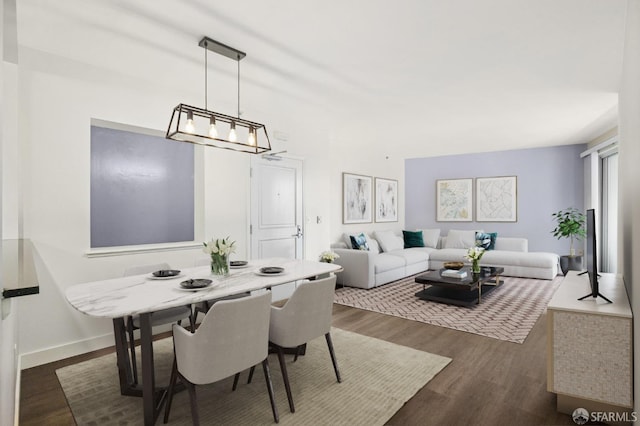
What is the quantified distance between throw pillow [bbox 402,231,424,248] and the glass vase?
5.52 m

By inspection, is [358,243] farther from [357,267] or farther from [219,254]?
[219,254]

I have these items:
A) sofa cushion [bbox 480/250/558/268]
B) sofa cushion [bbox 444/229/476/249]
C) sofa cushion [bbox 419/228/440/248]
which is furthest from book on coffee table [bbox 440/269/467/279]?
sofa cushion [bbox 419/228/440/248]

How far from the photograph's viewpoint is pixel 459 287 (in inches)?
171

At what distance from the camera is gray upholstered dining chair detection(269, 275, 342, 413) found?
2.19 meters

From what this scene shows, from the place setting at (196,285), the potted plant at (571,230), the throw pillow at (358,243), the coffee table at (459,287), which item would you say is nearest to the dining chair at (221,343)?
the place setting at (196,285)

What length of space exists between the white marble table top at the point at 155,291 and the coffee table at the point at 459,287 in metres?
2.14

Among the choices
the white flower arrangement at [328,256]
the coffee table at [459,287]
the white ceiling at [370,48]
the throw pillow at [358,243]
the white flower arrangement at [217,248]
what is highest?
the white ceiling at [370,48]

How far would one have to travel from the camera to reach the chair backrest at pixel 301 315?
2201 millimetres

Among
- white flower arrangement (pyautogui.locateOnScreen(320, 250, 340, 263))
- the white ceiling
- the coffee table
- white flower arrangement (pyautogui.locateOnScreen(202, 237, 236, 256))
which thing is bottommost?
the coffee table

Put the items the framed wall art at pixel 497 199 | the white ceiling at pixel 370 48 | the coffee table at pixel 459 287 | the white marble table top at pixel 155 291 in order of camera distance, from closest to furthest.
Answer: the white marble table top at pixel 155 291 → the white ceiling at pixel 370 48 → the coffee table at pixel 459 287 → the framed wall art at pixel 497 199

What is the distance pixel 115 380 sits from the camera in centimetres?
257

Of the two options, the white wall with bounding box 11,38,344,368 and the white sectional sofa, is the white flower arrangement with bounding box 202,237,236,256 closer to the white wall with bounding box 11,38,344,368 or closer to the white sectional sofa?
the white wall with bounding box 11,38,344,368

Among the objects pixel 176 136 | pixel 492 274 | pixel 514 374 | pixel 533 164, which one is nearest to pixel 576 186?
pixel 533 164

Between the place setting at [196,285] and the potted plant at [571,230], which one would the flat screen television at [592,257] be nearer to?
the place setting at [196,285]
